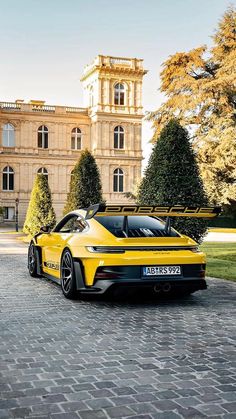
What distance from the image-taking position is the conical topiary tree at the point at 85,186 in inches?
874

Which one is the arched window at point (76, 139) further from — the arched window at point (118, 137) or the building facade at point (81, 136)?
the arched window at point (118, 137)

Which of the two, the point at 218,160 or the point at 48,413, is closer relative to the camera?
the point at 48,413

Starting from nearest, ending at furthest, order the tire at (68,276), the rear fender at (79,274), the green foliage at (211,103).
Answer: the rear fender at (79,274)
the tire at (68,276)
the green foliage at (211,103)

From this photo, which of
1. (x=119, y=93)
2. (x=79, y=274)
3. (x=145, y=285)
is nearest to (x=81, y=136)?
(x=119, y=93)

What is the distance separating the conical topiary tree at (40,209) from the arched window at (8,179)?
28598mm

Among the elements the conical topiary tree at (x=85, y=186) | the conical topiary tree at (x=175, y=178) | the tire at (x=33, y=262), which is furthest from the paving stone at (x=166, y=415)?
the conical topiary tree at (x=85, y=186)

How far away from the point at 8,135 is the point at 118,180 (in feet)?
43.0

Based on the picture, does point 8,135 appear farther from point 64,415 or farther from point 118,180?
point 64,415

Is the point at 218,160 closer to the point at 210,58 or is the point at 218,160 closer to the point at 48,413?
the point at 210,58

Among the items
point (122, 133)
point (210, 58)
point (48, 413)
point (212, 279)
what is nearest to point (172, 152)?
point (212, 279)

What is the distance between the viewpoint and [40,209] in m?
29.6

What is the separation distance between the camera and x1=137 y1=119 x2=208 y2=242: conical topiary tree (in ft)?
43.5

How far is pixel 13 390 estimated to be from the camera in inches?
156

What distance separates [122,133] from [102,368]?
57.0m
